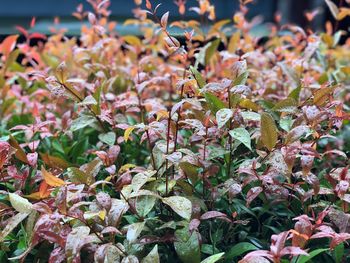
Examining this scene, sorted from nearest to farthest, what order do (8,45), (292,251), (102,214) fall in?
(292,251), (102,214), (8,45)

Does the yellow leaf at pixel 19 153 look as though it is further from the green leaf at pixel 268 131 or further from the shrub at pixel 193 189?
the green leaf at pixel 268 131

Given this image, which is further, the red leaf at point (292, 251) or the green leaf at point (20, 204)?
the green leaf at point (20, 204)

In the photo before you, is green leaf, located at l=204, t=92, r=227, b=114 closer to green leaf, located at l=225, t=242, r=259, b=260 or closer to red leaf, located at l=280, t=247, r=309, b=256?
green leaf, located at l=225, t=242, r=259, b=260

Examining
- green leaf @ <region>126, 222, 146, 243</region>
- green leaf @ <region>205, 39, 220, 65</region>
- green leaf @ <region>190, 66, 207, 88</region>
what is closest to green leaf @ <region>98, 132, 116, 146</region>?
green leaf @ <region>190, 66, 207, 88</region>

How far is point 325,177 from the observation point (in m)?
1.53

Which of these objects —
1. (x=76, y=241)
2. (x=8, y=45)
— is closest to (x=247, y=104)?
(x=76, y=241)

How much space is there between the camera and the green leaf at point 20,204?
1338 millimetres

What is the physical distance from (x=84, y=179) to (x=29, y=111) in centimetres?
94

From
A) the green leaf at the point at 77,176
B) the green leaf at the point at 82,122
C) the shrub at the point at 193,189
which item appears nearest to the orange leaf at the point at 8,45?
the shrub at the point at 193,189

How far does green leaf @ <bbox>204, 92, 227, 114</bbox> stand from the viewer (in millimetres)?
1449

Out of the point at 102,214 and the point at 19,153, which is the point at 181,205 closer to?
the point at 102,214

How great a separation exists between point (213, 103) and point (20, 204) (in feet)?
1.74

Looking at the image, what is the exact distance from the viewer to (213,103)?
1452 mm

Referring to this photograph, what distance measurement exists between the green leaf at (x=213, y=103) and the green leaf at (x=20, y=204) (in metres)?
0.50
